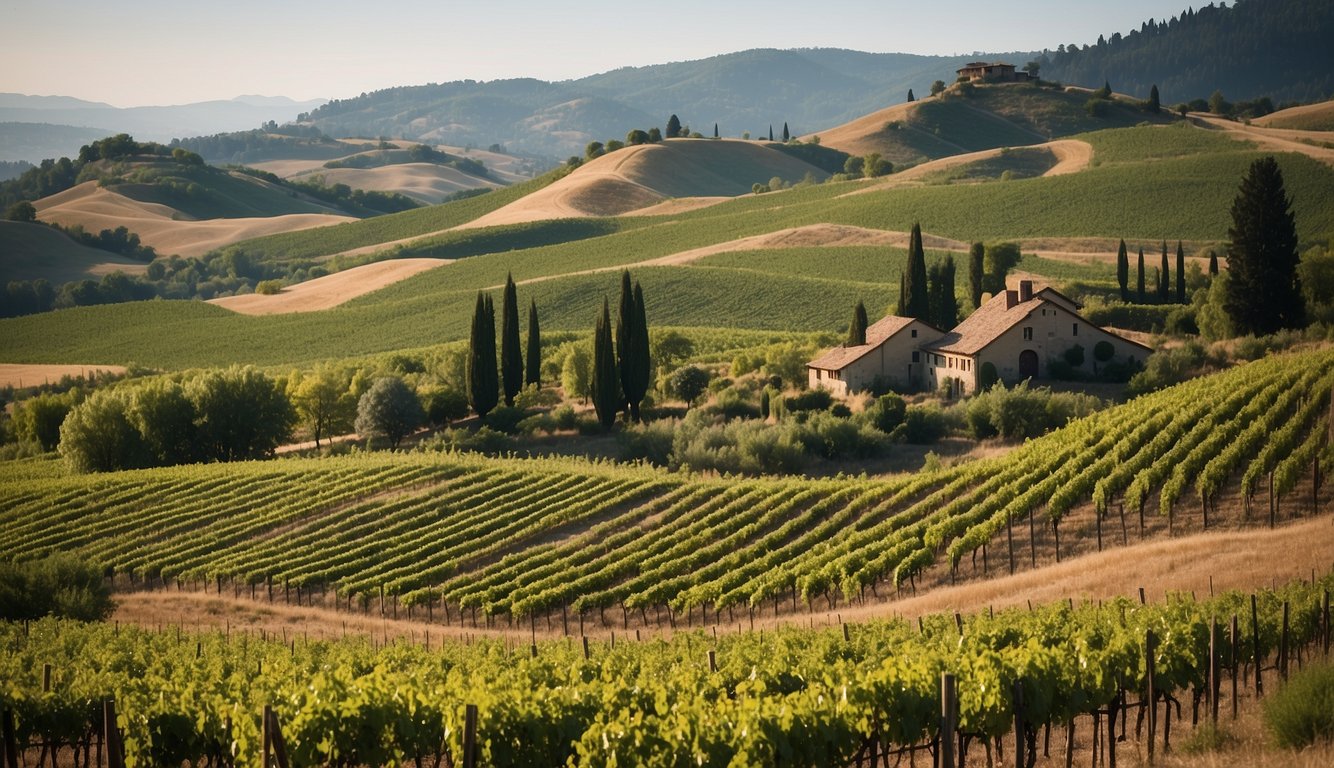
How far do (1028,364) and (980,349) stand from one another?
315 cm

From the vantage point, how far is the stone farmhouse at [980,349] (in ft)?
205

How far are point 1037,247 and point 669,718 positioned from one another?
98696 millimetres

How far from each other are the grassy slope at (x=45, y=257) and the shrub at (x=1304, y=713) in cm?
16168

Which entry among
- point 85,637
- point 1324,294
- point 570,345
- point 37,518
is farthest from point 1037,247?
point 85,637

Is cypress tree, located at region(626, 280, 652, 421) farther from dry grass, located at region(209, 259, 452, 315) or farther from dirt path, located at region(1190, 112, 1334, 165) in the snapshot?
dirt path, located at region(1190, 112, 1334, 165)

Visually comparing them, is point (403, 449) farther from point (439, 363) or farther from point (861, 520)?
point (861, 520)

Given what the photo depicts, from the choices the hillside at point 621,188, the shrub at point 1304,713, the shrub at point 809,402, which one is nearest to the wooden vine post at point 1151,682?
the shrub at point 1304,713

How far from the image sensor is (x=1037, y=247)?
109875 mm

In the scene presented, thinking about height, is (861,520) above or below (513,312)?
below

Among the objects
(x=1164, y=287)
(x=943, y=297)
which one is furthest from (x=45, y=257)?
(x=1164, y=287)

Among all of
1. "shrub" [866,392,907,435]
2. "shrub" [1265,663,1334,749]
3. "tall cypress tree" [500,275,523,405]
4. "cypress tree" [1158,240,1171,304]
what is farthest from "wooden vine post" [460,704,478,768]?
"cypress tree" [1158,240,1171,304]

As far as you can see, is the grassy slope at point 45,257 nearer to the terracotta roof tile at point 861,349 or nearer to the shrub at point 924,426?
the terracotta roof tile at point 861,349

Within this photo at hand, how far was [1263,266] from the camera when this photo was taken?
64.2 meters

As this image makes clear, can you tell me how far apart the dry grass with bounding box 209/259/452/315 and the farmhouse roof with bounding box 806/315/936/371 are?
62564 mm
